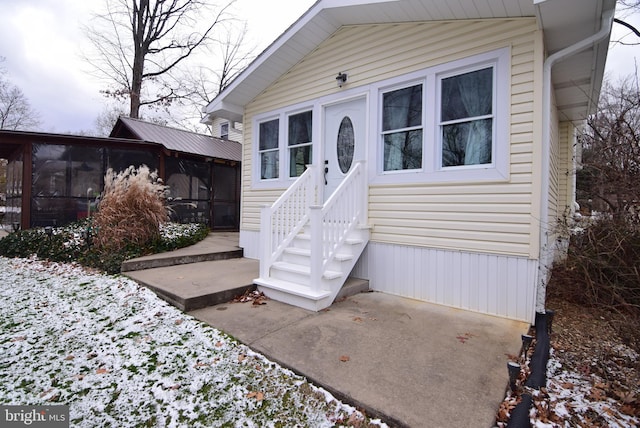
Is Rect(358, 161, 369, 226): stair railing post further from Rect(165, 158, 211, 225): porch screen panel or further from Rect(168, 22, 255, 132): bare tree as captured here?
Rect(168, 22, 255, 132): bare tree

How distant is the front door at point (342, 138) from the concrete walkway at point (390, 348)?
208 cm

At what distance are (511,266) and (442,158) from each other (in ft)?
4.98

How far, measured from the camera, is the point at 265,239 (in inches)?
164

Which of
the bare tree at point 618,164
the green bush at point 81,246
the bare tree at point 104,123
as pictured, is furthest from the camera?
the bare tree at point 104,123

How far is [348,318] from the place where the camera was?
3.40 m

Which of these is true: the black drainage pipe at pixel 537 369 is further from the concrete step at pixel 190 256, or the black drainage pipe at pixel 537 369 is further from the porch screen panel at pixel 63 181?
the porch screen panel at pixel 63 181

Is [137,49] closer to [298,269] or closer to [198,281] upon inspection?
[198,281]

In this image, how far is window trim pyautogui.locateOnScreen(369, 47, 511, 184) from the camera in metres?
3.59

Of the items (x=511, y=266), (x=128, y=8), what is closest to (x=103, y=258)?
(x=511, y=266)

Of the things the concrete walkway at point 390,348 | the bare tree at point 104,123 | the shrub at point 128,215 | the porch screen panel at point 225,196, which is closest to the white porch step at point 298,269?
the concrete walkway at point 390,348

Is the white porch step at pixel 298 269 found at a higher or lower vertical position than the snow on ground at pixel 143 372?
higher

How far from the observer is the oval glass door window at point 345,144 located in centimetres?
508

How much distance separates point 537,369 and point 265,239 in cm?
309

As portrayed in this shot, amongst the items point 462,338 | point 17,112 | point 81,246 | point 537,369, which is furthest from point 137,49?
point 537,369
